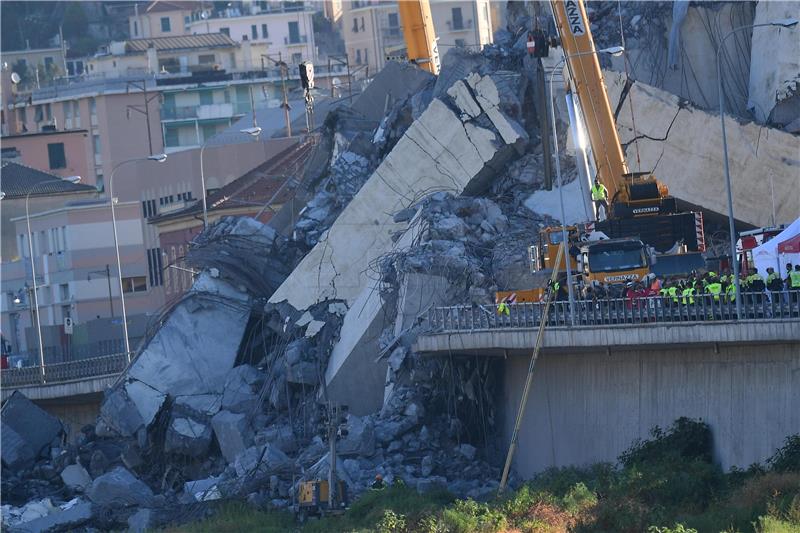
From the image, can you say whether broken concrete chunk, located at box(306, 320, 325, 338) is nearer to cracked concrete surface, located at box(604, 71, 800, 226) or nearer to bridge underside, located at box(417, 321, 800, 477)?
bridge underside, located at box(417, 321, 800, 477)

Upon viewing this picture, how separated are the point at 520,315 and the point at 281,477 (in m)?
7.62

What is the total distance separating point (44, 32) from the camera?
165 meters

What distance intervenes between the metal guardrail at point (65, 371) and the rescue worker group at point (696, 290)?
76.2 ft

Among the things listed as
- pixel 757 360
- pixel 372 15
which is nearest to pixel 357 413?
pixel 757 360

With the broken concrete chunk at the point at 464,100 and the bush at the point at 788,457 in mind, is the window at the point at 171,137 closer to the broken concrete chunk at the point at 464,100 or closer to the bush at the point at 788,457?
the broken concrete chunk at the point at 464,100

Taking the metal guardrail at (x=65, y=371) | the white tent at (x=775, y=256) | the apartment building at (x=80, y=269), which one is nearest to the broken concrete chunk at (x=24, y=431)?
the metal guardrail at (x=65, y=371)

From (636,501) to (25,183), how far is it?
66475 millimetres

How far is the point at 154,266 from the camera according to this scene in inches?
3664

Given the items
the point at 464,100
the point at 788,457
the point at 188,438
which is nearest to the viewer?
the point at 788,457

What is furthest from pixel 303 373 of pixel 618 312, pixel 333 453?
pixel 618 312

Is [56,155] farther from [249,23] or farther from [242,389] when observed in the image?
[242,389]

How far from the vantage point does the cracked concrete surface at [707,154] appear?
55.5 meters

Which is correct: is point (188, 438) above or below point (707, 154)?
below

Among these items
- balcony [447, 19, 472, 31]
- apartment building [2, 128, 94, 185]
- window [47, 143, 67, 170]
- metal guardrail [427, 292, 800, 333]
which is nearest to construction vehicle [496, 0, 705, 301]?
metal guardrail [427, 292, 800, 333]
